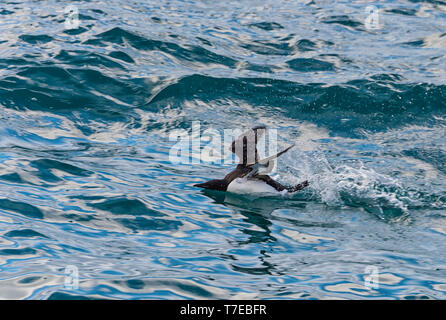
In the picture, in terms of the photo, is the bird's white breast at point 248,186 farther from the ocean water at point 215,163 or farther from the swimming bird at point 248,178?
the ocean water at point 215,163

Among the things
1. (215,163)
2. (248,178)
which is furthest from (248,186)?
(215,163)

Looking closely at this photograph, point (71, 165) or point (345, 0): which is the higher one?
point (345, 0)

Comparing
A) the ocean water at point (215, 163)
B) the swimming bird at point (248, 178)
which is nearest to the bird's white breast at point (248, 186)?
the swimming bird at point (248, 178)

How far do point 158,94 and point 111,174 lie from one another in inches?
161

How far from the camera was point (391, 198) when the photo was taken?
943 centimetres

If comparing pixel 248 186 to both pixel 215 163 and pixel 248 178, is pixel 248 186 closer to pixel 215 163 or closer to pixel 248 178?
pixel 248 178

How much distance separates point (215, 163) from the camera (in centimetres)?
1127

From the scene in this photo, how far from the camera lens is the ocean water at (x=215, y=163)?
6.58m

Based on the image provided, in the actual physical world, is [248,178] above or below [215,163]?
above

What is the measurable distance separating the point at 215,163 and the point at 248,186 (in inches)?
82.4

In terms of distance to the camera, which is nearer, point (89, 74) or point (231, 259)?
point (231, 259)

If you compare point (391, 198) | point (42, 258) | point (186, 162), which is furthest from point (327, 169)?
point (42, 258)

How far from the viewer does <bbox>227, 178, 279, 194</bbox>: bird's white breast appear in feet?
30.2

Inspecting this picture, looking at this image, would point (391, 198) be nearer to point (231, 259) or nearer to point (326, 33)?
point (231, 259)
